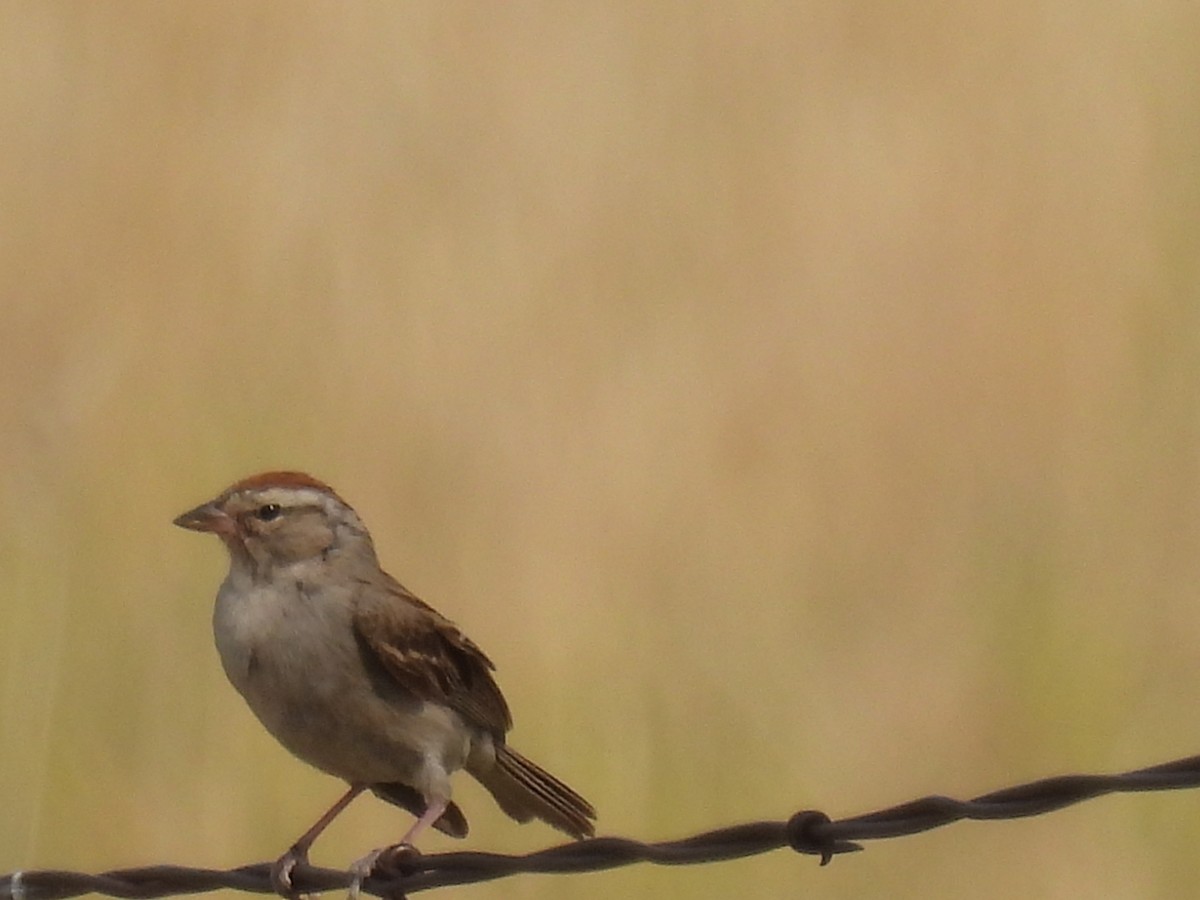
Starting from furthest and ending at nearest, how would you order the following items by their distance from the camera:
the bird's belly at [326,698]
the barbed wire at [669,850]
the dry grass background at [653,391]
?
the dry grass background at [653,391], the bird's belly at [326,698], the barbed wire at [669,850]

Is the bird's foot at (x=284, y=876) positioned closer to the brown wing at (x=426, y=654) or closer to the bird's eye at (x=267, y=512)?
the brown wing at (x=426, y=654)

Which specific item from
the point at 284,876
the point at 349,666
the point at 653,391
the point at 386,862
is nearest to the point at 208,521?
the point at 349,666

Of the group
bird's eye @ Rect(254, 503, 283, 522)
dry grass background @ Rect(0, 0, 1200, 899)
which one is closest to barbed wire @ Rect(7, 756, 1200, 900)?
bird's eye @ Rect(254, 503, 283, 522)

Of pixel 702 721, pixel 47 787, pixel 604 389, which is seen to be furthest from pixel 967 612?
pixel 47 787

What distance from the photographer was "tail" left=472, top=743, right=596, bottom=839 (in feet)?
18.4

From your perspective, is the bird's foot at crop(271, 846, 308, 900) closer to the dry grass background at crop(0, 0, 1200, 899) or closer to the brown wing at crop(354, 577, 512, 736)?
the brown wing at crop(354, 577, 512, 736)

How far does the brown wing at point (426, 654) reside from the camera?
545cm

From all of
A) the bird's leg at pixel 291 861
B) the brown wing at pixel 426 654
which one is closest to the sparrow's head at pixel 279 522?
the brown wing at pixel 426 654

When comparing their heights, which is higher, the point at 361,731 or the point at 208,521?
the point at 208,521

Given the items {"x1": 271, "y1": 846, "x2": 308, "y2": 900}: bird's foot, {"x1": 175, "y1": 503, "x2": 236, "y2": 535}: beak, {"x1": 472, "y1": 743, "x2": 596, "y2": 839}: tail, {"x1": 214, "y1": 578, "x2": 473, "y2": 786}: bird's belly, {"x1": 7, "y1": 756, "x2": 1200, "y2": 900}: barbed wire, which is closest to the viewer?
A: {"x1": 7, "y1": 756, "x2": 1200, "y2": 900}: barbed wire

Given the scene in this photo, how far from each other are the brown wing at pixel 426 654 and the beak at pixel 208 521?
386mm

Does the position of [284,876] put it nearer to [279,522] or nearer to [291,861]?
[291,861]

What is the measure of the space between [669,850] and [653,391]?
489 cm

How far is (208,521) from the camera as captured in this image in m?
5.75
